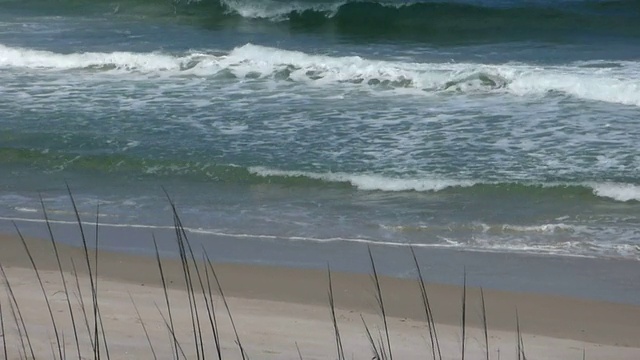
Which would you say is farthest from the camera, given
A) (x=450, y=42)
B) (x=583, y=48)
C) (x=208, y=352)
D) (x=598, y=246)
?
(x=450, y=42)

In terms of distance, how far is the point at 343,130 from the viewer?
43.9ft

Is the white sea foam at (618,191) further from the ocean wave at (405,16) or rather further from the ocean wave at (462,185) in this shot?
the ocean wave at (405,16)

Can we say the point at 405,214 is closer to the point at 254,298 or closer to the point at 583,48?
the point at 254,298

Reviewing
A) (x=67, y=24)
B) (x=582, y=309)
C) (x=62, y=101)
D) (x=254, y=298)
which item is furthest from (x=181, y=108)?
(x=67, y=24)

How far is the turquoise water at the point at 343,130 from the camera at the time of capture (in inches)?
389

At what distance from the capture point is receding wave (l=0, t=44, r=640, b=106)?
15570 millimetres

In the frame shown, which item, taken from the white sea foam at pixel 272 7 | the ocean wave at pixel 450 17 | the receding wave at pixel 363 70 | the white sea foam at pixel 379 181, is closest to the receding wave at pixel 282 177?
the white sea foam at pixel 379 181

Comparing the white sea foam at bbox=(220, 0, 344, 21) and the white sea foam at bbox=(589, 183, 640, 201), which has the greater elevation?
the white sea foam at bbox=(589, 183, 640, 201)

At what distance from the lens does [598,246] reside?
8852 mm

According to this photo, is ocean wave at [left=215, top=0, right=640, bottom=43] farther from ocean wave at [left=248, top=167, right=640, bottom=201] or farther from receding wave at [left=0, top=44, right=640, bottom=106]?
ocean wave at [left=248, top=167, right=640, bottom=201]

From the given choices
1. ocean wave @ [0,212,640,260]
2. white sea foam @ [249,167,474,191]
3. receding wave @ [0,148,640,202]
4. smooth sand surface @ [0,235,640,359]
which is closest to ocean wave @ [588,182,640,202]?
receding wave @ [0,148,640,202]

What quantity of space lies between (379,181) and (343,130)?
240cm

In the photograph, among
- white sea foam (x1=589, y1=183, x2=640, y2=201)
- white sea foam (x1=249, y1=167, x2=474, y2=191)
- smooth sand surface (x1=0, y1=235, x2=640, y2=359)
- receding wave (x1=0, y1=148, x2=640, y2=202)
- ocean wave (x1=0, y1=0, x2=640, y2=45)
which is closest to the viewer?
smooth sand surface (x1=0, y1=235, x2=640, y2=359)

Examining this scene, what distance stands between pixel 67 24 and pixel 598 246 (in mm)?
17436
